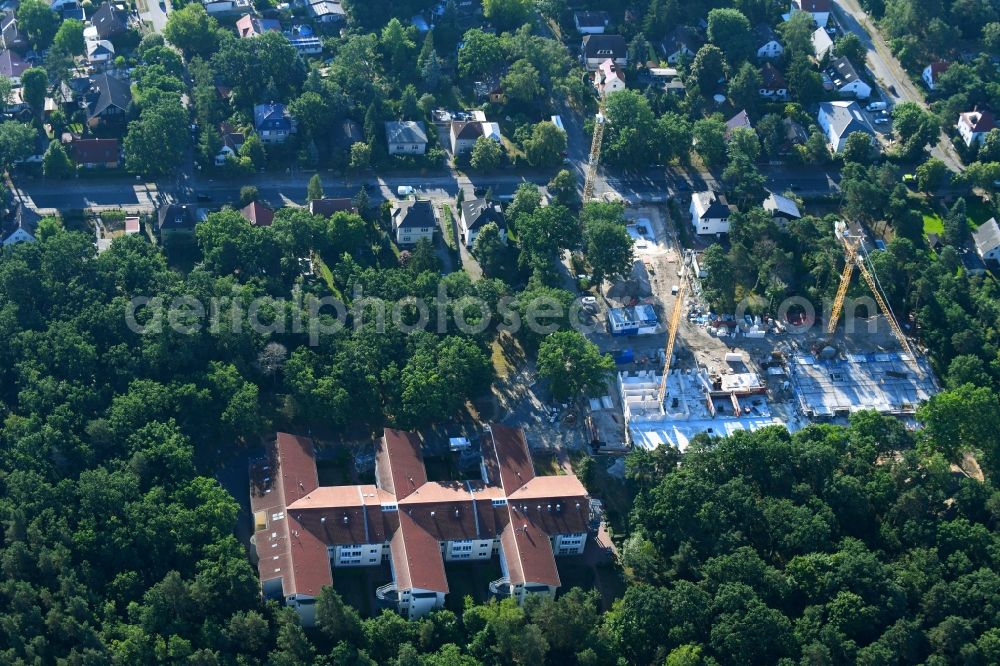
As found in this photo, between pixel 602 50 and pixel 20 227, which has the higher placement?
pixel 602 50

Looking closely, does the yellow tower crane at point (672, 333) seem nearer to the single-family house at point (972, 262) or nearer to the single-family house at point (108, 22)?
the single-family house at point (972, 262)

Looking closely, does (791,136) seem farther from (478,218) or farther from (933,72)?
(478,218)

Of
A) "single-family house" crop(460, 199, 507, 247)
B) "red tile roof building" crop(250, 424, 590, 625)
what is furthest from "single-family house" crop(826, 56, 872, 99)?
"red tile roof building" crop(250, 424, 590, 625)

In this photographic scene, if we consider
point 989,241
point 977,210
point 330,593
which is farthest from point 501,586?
point 977,210

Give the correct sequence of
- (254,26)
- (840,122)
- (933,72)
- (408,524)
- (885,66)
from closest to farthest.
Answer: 1. (408,524)
2. (840,122)
3. (254,26)
4. (933,72)
5. (885,66)

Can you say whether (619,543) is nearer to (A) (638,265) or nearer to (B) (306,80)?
(A) (638,265)

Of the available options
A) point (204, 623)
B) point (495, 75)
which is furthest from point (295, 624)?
point (495, 75)

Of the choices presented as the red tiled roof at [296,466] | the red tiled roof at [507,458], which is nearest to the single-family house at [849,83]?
the red tiled roof at [507,458]
